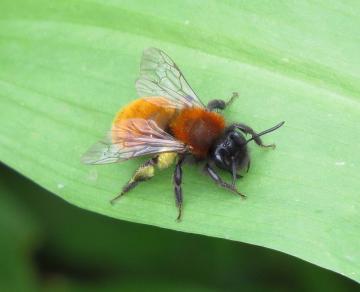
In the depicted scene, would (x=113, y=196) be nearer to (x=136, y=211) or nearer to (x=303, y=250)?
(x=136, y=211)

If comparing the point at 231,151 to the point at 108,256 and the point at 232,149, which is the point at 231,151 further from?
the point at 108,256

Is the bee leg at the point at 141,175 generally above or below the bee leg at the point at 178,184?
below

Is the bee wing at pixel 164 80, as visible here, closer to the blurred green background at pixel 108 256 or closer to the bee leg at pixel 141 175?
the bee leg at pixel 141 175

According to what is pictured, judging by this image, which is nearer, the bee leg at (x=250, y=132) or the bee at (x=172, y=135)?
the bee leg at (x=250, y=132)

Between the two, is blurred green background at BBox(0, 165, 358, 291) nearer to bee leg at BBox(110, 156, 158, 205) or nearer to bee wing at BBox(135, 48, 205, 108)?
bee leg at BBox(110, 156, 158, 205)

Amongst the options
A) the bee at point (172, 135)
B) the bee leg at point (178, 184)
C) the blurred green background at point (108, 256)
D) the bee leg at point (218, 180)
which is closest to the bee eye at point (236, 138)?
the bee at point (172, 135)

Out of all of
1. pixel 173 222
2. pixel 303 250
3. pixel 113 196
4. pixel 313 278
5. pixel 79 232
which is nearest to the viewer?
pixel 303 250

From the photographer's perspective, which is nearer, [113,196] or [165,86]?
[113,196]

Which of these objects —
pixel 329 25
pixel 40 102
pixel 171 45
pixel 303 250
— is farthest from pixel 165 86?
pixel 303 250
